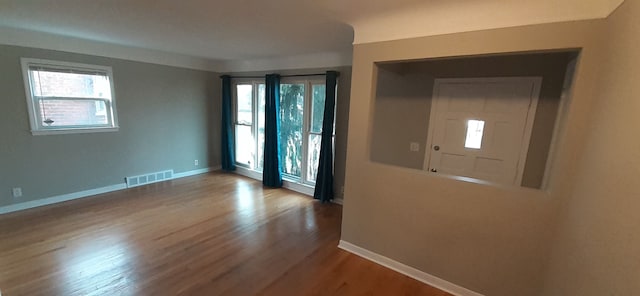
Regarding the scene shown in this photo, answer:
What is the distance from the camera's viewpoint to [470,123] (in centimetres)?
293

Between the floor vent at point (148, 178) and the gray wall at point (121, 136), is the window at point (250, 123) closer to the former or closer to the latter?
the gray wall at point (121, 136)

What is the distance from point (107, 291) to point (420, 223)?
2700 millimetres


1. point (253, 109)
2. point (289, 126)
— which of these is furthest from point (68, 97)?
point (289, 126)

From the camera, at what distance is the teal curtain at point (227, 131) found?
17.0 feet

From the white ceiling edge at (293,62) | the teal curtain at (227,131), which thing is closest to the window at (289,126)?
the teal curtain at (227,131)

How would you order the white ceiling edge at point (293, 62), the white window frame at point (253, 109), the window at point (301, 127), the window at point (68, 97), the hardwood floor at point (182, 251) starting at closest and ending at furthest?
the hardwood floor at point (182, 251)
the window at point (68, 97)
the white ceiling edge at point (293, 62)
the window at point (301, 127)
the white window frame at point (253, 109)

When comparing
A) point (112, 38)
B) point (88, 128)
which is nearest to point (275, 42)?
point (112, 38)

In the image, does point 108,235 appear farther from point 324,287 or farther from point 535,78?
point 535,78

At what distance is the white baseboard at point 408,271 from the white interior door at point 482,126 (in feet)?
4.50

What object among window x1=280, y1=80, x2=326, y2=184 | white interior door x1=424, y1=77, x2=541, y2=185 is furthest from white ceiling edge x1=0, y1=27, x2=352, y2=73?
white interior door x1=424, y1=77, x2=541, y2=185

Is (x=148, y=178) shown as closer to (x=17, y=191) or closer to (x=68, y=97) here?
(x=17, y=191)

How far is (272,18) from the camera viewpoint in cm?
235

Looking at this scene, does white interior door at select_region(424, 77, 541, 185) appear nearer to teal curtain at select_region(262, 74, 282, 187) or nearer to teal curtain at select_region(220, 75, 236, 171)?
teal curtain at select_region(262, 74, 282, 187)

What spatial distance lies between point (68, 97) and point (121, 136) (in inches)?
33.4
